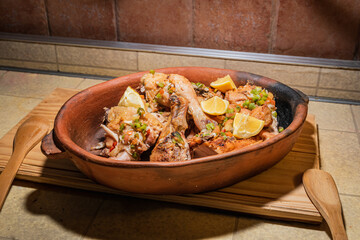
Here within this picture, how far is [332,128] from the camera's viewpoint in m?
2.39

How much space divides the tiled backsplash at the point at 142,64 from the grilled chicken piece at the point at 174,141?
114 centimetres

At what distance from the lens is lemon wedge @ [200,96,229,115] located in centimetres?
182

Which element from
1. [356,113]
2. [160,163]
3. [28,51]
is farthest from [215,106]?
[28,51]

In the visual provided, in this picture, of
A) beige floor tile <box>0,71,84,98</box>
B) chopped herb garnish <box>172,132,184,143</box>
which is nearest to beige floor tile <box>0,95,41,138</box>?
beige floor tile <box>0,71,84,98</box>

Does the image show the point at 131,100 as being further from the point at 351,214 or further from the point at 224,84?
the point at 351,214

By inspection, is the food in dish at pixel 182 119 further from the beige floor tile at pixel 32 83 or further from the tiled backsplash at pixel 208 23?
the beige floor tile at pixel 32 83

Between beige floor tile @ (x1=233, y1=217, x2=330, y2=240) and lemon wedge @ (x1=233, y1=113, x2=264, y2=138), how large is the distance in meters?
0.37

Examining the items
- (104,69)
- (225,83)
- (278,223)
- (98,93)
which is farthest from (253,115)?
(104,69)

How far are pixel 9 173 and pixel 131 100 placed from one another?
0.66 metres

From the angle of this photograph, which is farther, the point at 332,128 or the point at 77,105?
the point at 332,128

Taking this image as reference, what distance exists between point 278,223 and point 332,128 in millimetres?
1003

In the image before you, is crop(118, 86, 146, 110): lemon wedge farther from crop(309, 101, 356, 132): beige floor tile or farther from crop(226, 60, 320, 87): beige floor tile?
crop(309, 101, 356, 132): beige floor tile

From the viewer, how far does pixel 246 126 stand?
5.60 feet

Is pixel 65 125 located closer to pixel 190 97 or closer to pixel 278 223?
pixel 190 97
